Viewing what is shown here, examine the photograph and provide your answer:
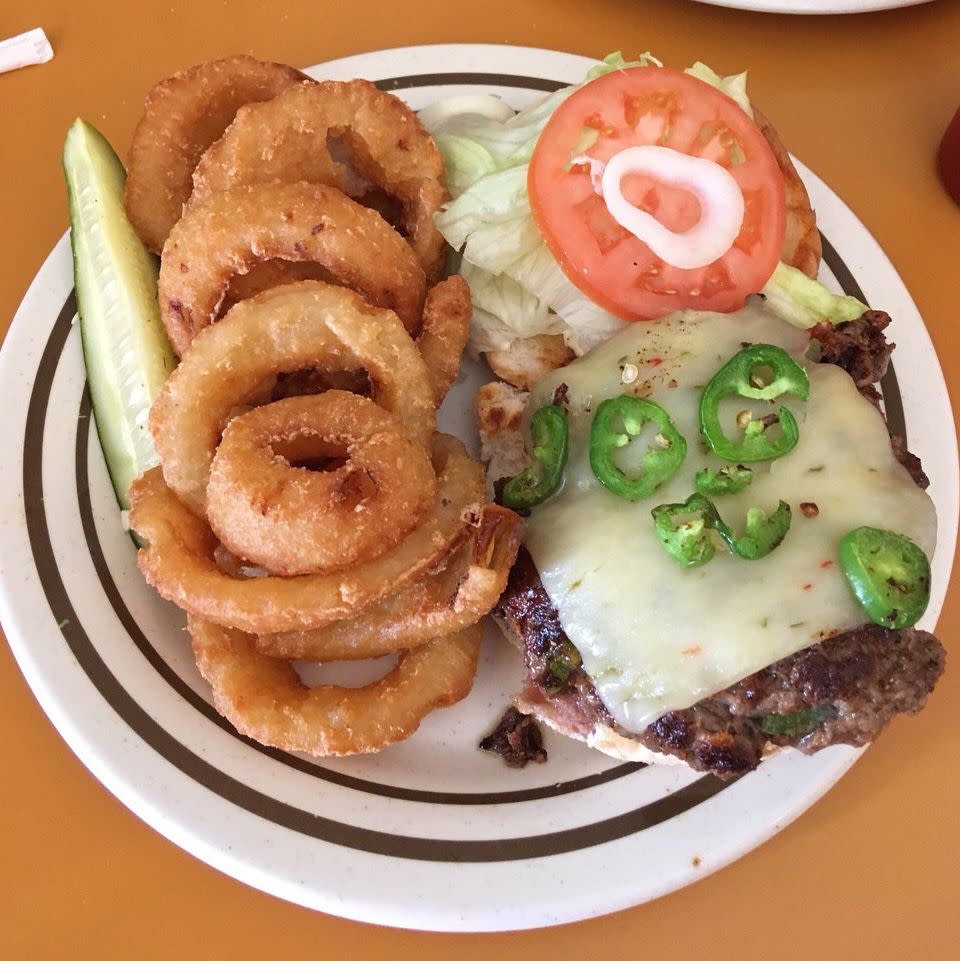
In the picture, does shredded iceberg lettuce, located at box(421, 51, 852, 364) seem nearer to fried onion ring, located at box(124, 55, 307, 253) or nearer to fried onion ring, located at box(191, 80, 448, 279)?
fried onion ring, located at box(191, 80, 448, 279)

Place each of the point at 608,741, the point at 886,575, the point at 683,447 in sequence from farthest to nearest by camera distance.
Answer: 1. the point at 608,741
2. the point at 683,447
3. the point at 886,575

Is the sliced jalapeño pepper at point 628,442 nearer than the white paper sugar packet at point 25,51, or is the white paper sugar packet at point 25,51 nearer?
the sliced jalapeño pepper at point 628,442

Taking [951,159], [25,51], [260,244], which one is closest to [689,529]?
[260,244]

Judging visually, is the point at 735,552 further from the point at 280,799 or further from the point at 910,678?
the point at 280,799

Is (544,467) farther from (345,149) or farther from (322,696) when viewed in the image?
(345,149)

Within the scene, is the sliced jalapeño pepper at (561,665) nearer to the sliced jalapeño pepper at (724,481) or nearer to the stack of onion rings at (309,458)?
the stack of onion rings at (309,458)

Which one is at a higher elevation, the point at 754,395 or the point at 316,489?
the point at 316,489

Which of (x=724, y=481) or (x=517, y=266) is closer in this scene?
(x=724, y=481)

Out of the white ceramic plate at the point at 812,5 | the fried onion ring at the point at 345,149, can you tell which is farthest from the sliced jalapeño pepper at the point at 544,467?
the white ceramic plate at the point at 812,5
